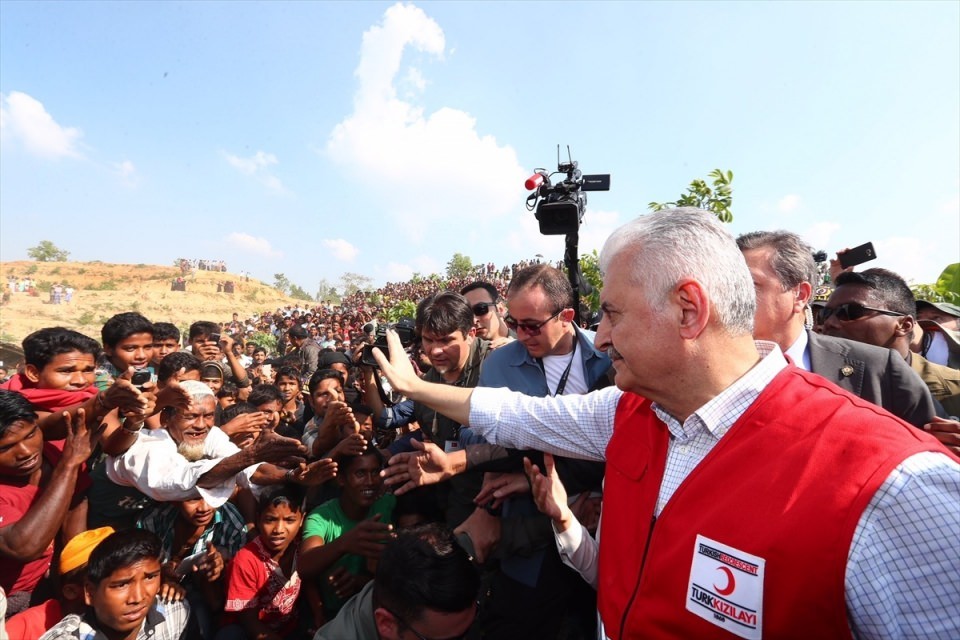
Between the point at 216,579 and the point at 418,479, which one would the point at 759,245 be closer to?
the point at 418,479

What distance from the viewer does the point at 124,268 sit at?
194ft

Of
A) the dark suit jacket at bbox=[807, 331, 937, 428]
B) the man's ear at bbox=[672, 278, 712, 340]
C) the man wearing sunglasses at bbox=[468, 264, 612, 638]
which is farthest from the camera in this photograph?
the man wearing sunglasses at bbox=[468, 264, 612, 638]

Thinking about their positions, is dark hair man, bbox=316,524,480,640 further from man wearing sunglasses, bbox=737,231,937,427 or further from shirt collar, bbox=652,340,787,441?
man wearing sunglasses, bbox=737,231,937,427

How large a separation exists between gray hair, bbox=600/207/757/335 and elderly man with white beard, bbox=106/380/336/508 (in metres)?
2.37

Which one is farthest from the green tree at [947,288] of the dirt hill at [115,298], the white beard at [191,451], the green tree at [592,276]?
the dirt hill at [115,298]

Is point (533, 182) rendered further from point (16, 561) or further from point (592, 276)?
point (592, 276)

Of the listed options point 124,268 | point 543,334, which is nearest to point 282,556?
point 543,334

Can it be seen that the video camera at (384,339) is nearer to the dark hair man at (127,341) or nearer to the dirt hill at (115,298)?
the dark hair man at (127,341)

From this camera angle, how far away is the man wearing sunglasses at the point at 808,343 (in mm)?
2023

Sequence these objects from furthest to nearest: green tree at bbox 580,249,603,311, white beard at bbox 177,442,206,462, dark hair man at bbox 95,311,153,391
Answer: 1. green tree at bbox 580,249,603,311
2. dark hair man at bbox 95,311,153,391
3. white beard at bbox 177,442,206,462

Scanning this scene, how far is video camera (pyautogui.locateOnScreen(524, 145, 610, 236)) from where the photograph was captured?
3482 mm

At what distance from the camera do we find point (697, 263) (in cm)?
123

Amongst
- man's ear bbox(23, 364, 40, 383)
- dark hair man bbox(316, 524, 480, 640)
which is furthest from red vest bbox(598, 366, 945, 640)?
man's ear bbox(23, 364, 40, 383)

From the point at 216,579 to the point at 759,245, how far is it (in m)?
3.71
